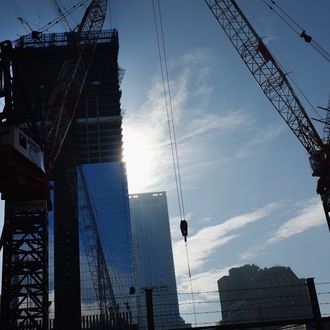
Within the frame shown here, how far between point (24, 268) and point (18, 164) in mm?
11931

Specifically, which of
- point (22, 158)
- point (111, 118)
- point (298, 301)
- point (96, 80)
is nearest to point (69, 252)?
point (111, 118)

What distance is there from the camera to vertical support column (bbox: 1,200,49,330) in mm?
38812

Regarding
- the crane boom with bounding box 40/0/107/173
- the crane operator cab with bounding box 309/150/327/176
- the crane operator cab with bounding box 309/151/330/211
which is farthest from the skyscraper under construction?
the crane operator cab with bounding box 309/150/327/176

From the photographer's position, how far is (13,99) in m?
41.9

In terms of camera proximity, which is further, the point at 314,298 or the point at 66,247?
the point at 66,247

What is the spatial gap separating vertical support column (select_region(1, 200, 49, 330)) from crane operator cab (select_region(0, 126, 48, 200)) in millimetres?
3000

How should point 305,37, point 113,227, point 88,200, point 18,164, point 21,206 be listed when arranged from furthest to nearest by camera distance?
Result: point 88,200, point 113,227, point 305,37, point 21,206, point 18,164

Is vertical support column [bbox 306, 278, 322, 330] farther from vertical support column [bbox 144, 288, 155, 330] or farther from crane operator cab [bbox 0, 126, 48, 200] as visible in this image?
crane operator cab [bbox 0, 126, 48, 200]

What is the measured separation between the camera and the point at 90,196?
164m

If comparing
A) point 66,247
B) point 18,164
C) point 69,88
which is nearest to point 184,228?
point 18,164

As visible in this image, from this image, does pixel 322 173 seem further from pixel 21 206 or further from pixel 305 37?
pixel 21 206

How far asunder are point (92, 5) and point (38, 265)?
56495 mm

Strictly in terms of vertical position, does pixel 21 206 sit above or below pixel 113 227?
below

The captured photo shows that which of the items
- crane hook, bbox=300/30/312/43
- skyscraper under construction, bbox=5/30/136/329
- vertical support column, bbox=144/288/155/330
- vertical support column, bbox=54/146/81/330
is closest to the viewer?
vertical support column, bbox=144/288/155/330
